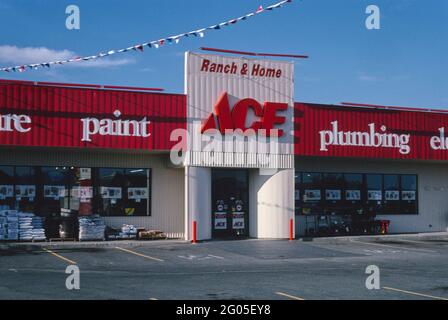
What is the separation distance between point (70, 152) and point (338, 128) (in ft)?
38.2

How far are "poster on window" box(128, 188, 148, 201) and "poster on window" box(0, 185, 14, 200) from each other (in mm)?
4637

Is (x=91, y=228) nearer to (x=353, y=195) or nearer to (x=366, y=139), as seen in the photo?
(x=366, y=139)

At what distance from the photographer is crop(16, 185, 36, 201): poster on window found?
80.4 feet

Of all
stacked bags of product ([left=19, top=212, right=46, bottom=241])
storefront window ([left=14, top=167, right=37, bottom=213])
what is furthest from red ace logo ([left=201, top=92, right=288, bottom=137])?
stacked bags of product ([left=19, top=212, right=46, bottom=241])

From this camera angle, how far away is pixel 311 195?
29.7 m

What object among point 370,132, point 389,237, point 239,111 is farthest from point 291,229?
point 370,132

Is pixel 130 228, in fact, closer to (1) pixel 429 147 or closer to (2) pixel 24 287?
(2) pixel 24 287

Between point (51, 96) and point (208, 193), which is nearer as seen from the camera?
point (51, 96)

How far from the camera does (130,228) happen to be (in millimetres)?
25156

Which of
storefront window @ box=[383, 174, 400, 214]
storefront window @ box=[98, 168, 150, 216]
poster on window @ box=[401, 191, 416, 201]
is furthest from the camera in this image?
poster on window @ box=[401, 191, 416, 201]

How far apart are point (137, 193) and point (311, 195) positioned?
8.53 m

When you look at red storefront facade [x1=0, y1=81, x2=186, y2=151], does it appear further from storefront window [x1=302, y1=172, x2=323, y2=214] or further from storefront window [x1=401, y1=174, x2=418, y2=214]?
storefront window [x1=401, y1=174, x2=418, y2=214]

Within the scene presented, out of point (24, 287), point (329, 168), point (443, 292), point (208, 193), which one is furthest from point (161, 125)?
point (443, 292)

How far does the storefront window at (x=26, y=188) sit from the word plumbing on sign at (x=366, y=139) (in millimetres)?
12205
